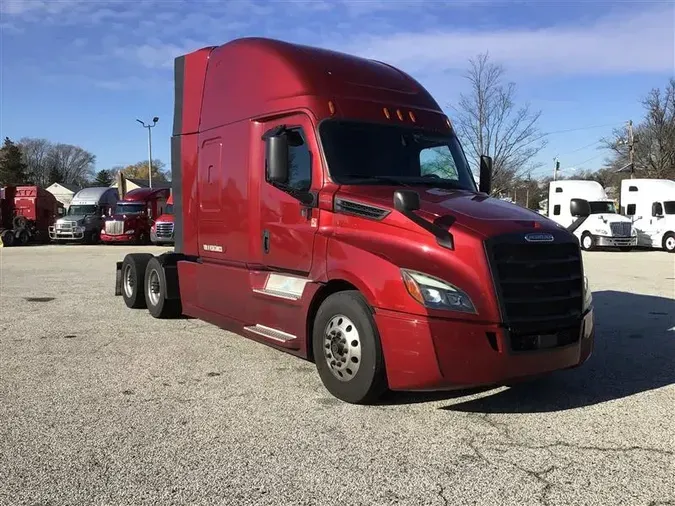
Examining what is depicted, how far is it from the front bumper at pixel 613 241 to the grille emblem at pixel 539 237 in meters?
24.2

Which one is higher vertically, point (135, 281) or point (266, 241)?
point (266, 241)

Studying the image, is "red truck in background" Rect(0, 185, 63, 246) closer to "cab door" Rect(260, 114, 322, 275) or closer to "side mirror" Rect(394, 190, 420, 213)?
"cab door" Rect(260, 114, 322, 275)

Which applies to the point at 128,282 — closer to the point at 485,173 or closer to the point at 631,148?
the point at 485,173

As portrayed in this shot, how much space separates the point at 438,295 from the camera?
439 cm

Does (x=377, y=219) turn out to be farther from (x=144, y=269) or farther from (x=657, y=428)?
(x=144, y=269)

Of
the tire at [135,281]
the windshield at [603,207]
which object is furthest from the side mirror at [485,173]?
the windshield at [603,207]

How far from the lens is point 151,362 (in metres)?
6.26

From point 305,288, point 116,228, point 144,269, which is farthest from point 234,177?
point 116,228

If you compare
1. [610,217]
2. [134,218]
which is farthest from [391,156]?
[134,218]

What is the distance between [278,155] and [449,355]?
236 cm

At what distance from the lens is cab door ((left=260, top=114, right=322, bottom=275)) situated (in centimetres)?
549

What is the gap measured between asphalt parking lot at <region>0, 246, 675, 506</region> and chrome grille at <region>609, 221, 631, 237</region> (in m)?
21.3

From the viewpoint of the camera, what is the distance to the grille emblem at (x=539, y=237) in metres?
4.64

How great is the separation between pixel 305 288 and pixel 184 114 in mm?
3720
